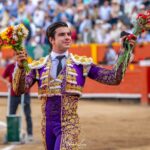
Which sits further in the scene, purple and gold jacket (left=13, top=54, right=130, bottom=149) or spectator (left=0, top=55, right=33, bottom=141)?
spectator (left=0, top=55, right=33, bottom=141)

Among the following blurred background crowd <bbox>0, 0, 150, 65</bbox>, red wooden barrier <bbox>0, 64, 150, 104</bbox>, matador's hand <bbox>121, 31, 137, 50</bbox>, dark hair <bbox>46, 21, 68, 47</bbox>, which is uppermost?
blurred background crowd <bbox>0, 0, 150, 65</bbox>

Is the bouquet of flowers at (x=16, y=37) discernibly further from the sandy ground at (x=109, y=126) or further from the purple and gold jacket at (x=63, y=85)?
the sandy ground at (x=109, y=126)

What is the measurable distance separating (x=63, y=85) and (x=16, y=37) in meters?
0.54

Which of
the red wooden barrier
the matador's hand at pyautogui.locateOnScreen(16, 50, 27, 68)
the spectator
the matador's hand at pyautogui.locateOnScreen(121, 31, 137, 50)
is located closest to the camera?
the matador's hand at pyautogui.locateOnScreen(121, 31, 137, 50)

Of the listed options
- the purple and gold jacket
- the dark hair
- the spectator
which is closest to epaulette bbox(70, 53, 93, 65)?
the purple and gold jacket

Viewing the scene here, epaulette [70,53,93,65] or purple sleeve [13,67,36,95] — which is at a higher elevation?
epaulette [70,53,93,65]

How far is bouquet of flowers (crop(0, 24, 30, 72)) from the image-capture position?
15.8 ft

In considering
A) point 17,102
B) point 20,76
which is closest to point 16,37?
point 20,76

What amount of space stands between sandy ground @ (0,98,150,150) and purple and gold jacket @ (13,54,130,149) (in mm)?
3282

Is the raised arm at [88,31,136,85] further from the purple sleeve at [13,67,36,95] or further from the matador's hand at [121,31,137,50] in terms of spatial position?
the purple sleeve at [13,67,36,95]

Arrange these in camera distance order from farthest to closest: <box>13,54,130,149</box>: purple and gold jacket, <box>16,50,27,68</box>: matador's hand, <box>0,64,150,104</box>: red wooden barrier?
<box>0,64,150,104</box>: red wooden barrier < <box>13,54,130,149</box>: purple and gold jacket < <box>16,50,27,68</box>: matador's hand

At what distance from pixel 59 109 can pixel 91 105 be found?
1079 cm

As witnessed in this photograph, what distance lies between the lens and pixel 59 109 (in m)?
4.95

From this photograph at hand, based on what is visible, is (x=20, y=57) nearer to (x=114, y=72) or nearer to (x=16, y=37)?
(x=16, y=37)
